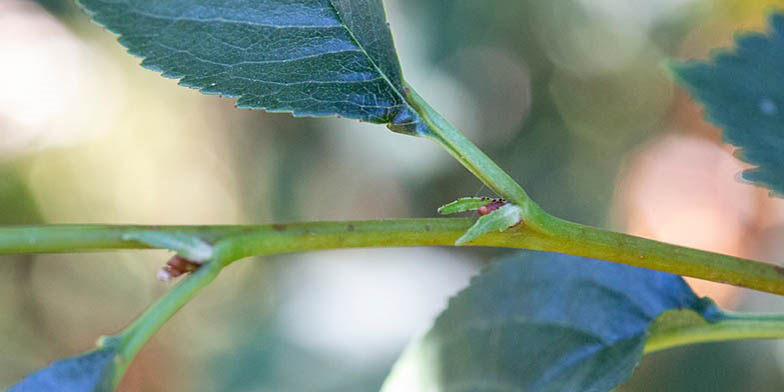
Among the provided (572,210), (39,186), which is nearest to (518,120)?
(572,210)

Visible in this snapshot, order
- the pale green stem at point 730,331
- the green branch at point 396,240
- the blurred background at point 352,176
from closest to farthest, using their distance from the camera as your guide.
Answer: the green branch at point 396,240 → the pale green stem at point 730,331 → the blurred background at point 352,176

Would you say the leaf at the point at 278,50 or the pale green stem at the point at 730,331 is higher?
the leaf at the point at 278,50

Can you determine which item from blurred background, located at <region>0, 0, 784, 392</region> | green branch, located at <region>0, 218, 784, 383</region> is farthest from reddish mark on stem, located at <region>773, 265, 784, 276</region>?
blurred background, located at <region>0, 0, 784, 392</region>

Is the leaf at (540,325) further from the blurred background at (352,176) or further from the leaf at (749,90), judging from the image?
the blurred background at (352,176)

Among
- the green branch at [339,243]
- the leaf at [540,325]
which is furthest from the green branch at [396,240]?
the leaf at [540,325]

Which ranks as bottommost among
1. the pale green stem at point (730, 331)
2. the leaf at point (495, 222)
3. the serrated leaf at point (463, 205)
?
the pale green stem at point (730, 331)

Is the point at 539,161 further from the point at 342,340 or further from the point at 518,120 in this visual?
the point at 342,340
